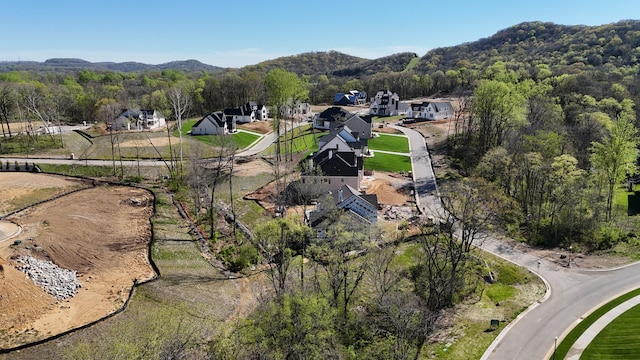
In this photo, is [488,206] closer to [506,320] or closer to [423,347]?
[506,320]

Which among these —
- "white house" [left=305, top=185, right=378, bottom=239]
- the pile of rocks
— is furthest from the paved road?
the pile of rocks

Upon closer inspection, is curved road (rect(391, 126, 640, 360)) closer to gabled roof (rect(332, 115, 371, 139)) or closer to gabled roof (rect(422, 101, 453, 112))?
gabled roof (rect(332, 115, 371, 139))

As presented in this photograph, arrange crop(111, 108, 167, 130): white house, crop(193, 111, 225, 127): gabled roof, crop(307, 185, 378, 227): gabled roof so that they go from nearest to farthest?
1. crop(307, 185, 378, 227): gabled roof
2. crop(193, 111, 225, 127): gabled roof
3. crop(111, 108, 167, 130): white house

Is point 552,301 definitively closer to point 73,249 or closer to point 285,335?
point 285,335

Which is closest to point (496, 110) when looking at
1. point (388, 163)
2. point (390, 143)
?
point (388, 163)

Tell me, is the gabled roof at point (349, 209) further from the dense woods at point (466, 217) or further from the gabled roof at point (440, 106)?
the gabled roof at point (440, 106)

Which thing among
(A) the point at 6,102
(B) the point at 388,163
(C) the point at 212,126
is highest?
(A) the point at 6,102
